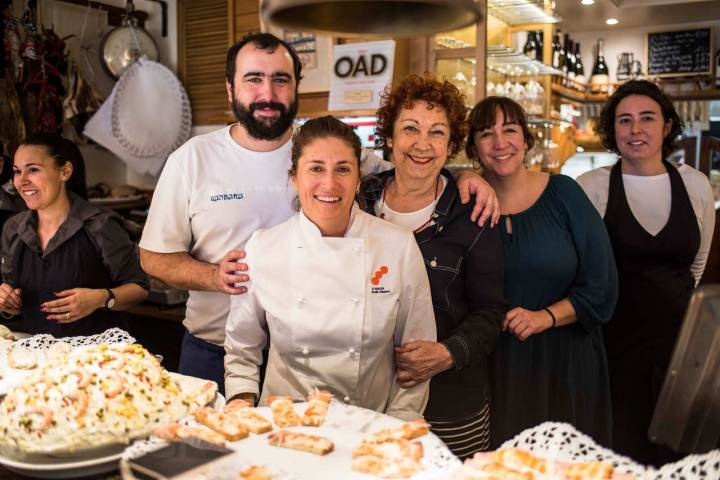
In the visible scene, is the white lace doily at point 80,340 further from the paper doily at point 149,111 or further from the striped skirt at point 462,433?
the paper doily at point 149,111

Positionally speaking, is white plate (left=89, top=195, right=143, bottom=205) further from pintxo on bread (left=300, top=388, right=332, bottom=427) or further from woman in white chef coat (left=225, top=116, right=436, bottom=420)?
pintxo on bread (left=300, top=388, right=332, bottom=427)

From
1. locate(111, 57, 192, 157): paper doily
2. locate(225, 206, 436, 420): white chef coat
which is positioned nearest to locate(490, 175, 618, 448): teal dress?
locate(225, 206, 436, 420): white chef coat

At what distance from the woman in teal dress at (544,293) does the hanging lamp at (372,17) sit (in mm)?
1087

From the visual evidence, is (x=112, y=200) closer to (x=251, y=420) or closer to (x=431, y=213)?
(x=431, y=213)

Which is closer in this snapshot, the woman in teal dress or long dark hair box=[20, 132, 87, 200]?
the woman in teal dress

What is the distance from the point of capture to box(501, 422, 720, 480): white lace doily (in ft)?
3.17

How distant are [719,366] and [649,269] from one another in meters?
1.78

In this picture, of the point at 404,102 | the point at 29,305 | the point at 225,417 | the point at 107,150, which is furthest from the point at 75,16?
the point at 225,417

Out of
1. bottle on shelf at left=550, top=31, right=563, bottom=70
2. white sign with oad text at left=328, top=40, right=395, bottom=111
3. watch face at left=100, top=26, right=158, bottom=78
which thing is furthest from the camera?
bottle on shelf at left=550, top=31, right=563, bottom=70

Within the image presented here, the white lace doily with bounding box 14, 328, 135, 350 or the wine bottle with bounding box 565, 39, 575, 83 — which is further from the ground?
the wine bottle with bounding box 565, 39, 575, 83

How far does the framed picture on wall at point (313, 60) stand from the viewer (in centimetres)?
425

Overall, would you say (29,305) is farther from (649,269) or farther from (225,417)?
(649,269)

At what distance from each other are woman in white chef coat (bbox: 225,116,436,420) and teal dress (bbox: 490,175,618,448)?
1.87 feet

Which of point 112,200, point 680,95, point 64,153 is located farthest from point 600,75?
point 64,153
